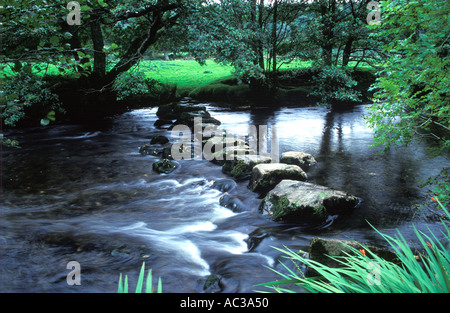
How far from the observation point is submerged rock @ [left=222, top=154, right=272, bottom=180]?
8359mm

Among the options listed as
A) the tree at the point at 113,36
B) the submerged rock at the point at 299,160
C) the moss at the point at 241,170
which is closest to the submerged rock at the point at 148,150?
the tree at the point at 113,36

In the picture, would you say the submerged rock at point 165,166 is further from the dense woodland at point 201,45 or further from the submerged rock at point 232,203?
the dense woodland at point 201,45

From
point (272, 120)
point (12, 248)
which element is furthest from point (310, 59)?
point (12, 248)

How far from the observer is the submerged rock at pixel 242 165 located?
27.4 feet

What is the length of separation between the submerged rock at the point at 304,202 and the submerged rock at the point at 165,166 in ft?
11.9

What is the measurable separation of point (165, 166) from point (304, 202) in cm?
474

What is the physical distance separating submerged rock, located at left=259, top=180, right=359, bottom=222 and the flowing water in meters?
0.22

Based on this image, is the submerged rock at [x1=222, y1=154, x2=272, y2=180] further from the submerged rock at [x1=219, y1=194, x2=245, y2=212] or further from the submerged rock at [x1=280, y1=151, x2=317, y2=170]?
the submerged rock at [x1=219, y1=194, x2=245, y2=212]

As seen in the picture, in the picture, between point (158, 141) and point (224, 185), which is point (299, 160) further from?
point (158, 141)

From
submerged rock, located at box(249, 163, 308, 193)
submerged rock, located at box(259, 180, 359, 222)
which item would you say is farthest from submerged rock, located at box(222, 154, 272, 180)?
submerged rock, located at box(259, 180, 359, 222)

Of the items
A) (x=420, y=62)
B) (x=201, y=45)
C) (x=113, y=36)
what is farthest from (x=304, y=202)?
(x=113, y=36)
